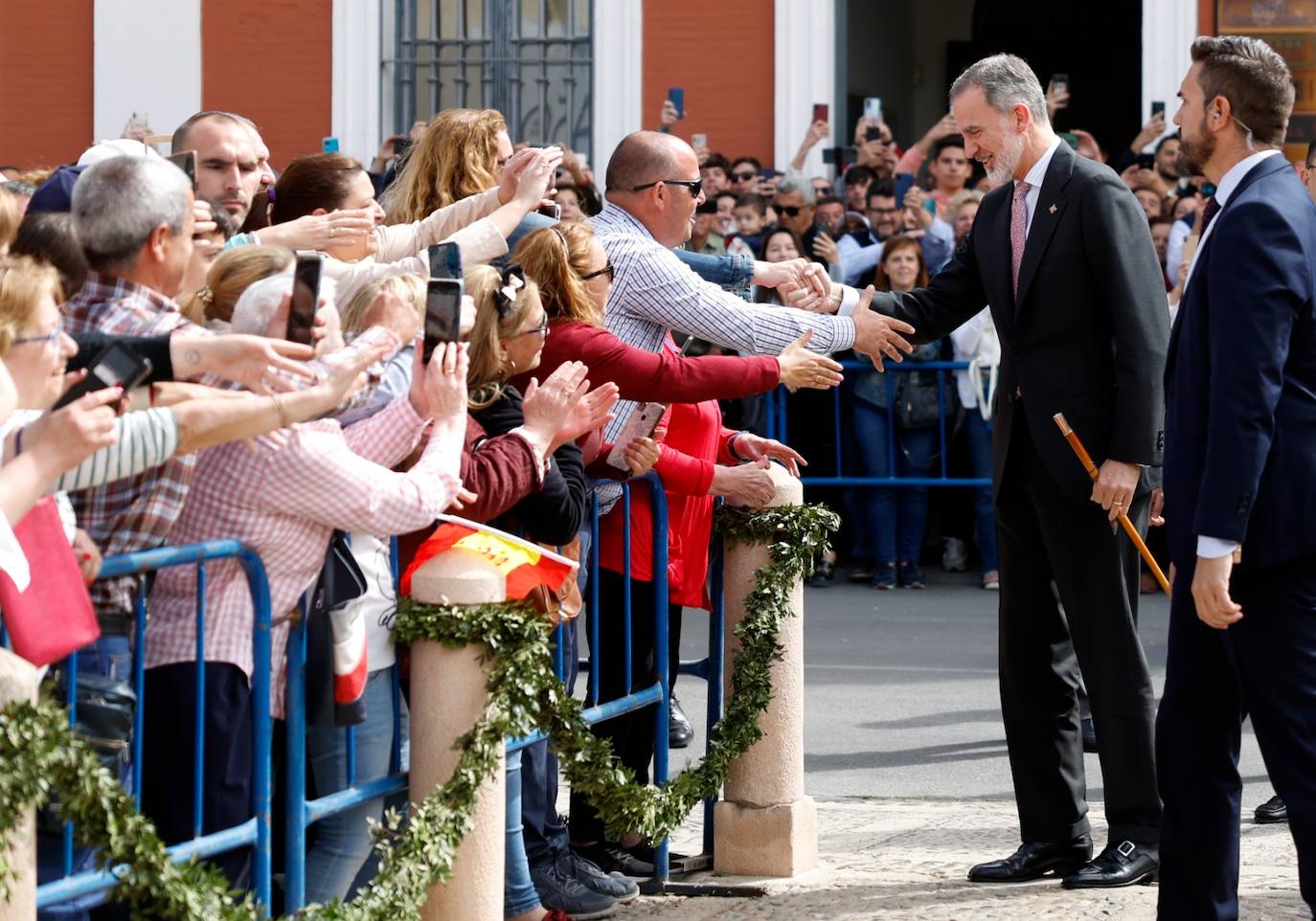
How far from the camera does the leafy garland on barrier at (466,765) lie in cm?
340

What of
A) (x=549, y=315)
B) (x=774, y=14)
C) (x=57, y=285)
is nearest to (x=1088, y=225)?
(x=549, y=315)

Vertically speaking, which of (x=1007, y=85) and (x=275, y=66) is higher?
(x=275, y=66)

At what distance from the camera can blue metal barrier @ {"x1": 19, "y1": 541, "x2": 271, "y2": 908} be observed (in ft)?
12.1

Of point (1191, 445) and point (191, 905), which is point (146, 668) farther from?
point (1191, 445)

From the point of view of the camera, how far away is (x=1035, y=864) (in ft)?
19.2

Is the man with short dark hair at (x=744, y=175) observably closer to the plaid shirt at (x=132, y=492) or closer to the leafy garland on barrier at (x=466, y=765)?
the leafy garland on barrier at (x=466, y=765)

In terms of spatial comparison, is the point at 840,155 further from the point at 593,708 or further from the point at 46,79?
the point at 593,708

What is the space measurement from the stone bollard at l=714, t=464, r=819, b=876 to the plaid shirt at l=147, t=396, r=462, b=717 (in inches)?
79.0

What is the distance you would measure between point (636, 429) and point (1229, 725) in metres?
1.83

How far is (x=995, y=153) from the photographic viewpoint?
5.96m

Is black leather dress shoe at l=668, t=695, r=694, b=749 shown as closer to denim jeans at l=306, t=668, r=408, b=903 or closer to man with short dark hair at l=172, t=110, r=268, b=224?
man with short dark hair at l=172, t=110, r=268, b=224

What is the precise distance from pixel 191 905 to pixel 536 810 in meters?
1.86

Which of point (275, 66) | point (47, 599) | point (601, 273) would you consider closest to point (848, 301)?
point (601, 273)

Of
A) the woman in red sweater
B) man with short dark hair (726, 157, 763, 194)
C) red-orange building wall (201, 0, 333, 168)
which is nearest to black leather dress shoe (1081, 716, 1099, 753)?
the woman in red sweater
